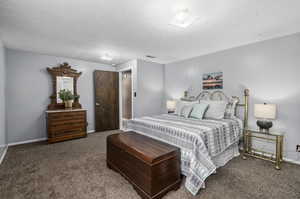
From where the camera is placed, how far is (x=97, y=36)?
270cm

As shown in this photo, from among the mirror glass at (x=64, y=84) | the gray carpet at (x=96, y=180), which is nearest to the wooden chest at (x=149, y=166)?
the gray carpet at (x=96, y=180)

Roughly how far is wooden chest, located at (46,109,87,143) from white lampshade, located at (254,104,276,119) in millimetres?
4371

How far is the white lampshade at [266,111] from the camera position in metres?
2.46

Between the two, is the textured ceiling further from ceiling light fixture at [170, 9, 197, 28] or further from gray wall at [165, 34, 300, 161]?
gray wall at [165, 34, 300, 161]

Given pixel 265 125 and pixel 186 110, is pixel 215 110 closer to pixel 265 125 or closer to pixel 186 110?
pixel 186 110

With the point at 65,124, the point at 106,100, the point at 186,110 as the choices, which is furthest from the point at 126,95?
the point at 186,110

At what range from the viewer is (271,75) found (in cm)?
277

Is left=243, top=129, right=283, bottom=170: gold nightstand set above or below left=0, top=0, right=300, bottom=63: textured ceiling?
below

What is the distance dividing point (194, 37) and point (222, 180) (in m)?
2.58

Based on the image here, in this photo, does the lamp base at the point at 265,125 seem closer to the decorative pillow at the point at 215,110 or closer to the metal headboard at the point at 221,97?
the metal headboard at the point at 221,97

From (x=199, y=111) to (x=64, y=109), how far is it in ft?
12.6

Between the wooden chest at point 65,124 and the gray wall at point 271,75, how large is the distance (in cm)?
406

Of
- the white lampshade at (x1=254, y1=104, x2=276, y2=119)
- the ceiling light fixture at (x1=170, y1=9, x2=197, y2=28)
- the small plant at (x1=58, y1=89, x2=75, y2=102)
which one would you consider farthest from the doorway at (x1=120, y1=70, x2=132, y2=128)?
the white lampshade at (x1=254, y1=104, x2=276, y2=119)

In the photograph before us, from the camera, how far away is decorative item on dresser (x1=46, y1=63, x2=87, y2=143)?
362 cm
